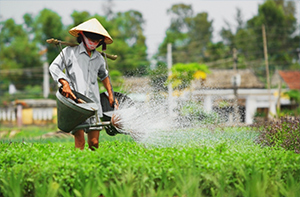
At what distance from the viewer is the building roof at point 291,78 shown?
111 feet

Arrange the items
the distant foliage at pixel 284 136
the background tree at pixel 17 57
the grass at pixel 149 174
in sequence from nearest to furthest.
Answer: the grass at pixel 149 174, the distant foliage at pixel 284 136, the background tree at pixel 17 57

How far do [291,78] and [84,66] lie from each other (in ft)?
108

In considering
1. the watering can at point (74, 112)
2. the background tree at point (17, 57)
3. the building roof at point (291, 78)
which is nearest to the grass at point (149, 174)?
the watering can at point (74, 112)

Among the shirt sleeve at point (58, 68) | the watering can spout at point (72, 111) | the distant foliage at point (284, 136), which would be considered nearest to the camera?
the watering can spout at point (72, 111)

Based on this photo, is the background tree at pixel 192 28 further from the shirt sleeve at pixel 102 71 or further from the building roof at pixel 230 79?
the shirt sleeve at pixel 102 71

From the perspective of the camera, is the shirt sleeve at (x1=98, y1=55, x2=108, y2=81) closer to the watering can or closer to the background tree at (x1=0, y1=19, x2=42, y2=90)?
the watering can

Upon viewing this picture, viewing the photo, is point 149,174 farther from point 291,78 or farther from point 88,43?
point 291,78

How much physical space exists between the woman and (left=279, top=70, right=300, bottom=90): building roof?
1222 inches

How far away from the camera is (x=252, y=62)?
137 feet

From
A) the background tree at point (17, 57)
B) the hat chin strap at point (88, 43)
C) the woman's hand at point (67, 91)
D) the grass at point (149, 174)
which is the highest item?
the background tree at point (17, 57)

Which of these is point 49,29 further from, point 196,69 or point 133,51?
point 196,69

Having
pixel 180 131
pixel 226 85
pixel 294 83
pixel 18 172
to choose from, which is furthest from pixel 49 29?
pixel 18 172

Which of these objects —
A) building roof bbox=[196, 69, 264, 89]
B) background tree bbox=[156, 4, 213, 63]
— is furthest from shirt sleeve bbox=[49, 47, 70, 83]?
background tree bbox=[156, 4, 213, 63]

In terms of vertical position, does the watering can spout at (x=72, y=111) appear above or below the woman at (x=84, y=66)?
below
